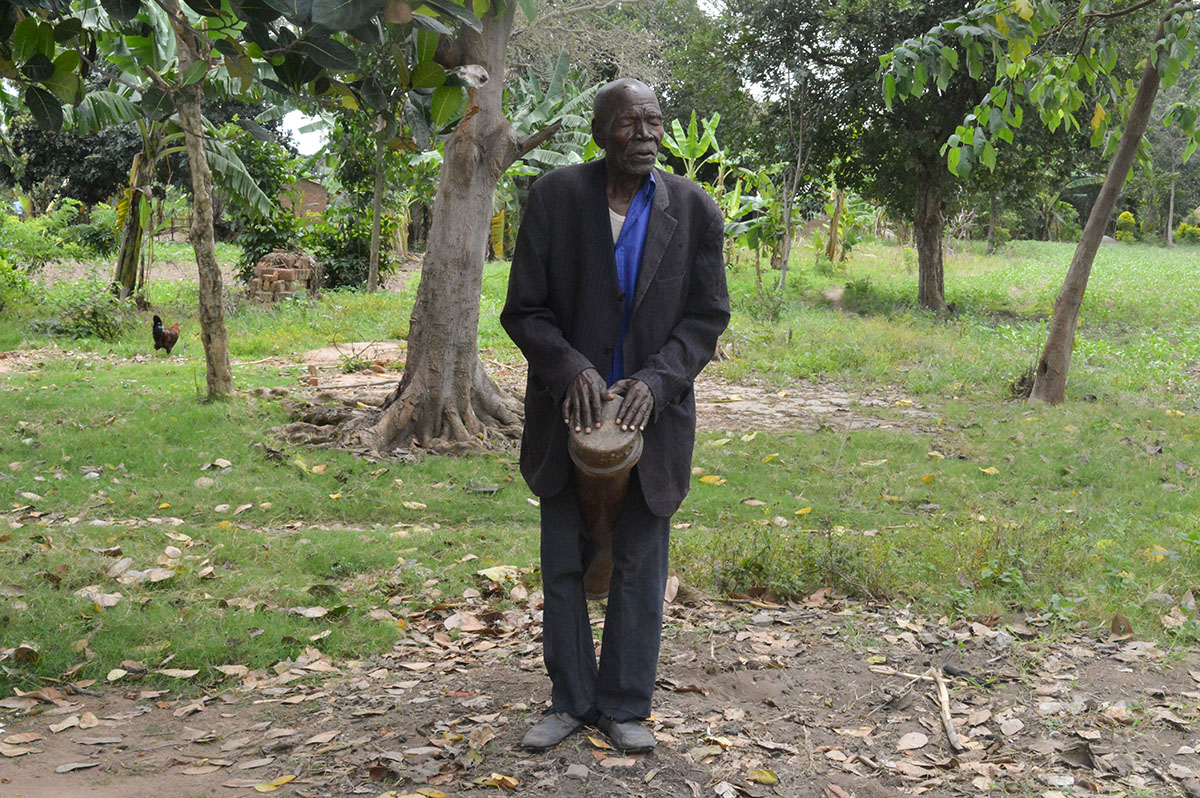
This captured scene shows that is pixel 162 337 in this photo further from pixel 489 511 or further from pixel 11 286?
pixel 489 511

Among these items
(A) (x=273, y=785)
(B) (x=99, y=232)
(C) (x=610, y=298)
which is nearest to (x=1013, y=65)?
(C) (x=610, y=298)

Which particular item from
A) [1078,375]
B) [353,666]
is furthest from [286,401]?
[1078,375]

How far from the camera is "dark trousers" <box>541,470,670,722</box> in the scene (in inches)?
139

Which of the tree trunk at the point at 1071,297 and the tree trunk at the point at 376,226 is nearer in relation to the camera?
the tree trunk at the point at 1071,297

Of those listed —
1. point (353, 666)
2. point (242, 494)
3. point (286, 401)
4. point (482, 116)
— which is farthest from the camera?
point (286, 401)

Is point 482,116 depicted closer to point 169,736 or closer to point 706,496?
point 706,496

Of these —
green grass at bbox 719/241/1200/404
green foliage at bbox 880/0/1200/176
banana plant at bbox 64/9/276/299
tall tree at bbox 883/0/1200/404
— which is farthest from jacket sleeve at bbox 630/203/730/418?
banana plant at bbox 64/9/276/299

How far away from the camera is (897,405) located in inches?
414

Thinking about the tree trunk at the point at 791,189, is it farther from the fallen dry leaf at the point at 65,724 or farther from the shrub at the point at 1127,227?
the shrub at the point at 1127,227

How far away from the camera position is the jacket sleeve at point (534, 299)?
3416mm

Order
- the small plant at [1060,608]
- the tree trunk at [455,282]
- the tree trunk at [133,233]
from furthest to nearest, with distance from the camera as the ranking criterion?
1. the tree trunk at [133,233]
2. the tree trunk at [455,282]
3. the small plant at [1060,608]

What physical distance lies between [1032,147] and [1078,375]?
714 cm

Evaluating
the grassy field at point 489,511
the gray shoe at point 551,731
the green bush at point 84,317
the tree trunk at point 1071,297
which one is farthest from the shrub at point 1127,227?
the gray shoe at point 551,731

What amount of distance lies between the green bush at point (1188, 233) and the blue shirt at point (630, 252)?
151 feet
